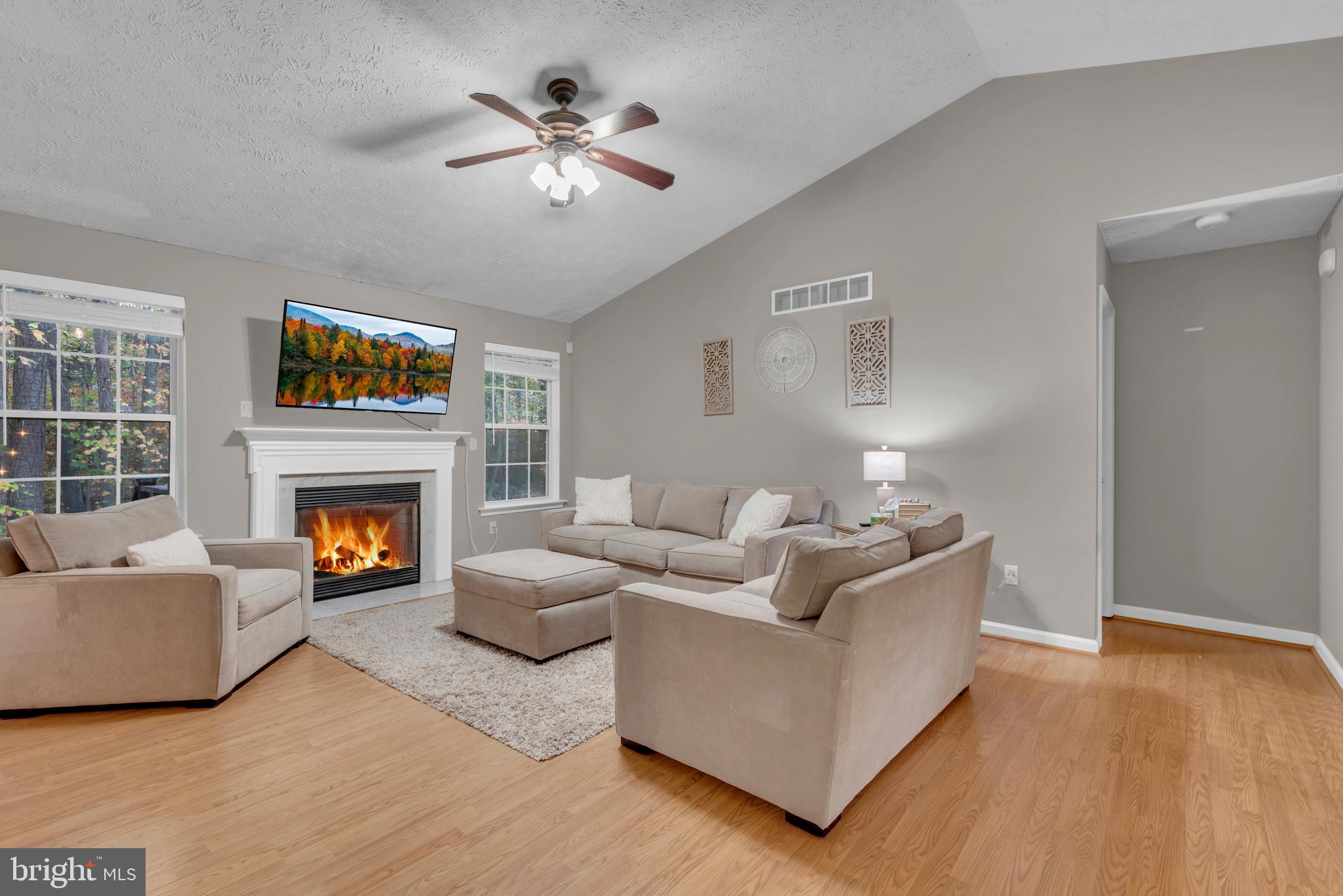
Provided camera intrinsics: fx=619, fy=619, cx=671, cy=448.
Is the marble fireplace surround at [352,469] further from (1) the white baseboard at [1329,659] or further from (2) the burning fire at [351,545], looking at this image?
(1) the white baseboard at [1329,659]

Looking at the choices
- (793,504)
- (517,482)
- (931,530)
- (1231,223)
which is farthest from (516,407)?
(1231,223)

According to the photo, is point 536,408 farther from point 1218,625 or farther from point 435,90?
point 1218,625

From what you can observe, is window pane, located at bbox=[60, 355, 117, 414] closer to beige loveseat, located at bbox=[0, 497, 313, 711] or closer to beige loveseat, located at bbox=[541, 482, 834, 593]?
beige loveseat, located at bbox=[0, 497, 313, 711]

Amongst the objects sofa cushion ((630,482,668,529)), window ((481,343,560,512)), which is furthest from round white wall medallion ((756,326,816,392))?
window ((481,343,560,512))

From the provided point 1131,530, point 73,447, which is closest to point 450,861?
point 73,447

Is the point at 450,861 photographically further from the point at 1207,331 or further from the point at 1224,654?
the point at 1207,331

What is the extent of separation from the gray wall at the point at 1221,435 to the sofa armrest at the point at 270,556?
5.15 meters

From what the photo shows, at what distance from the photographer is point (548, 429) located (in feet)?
20.3

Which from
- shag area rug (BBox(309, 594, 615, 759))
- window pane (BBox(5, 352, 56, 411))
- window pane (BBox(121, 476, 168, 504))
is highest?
window pane (BBox(5, 352, 56, 411))

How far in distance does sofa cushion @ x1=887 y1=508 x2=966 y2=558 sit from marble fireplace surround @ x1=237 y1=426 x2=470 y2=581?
3.82m

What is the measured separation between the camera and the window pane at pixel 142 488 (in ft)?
12.1

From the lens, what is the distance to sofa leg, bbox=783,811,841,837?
1.81m

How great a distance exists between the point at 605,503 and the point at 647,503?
0.36 metres

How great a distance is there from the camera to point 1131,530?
417cm
